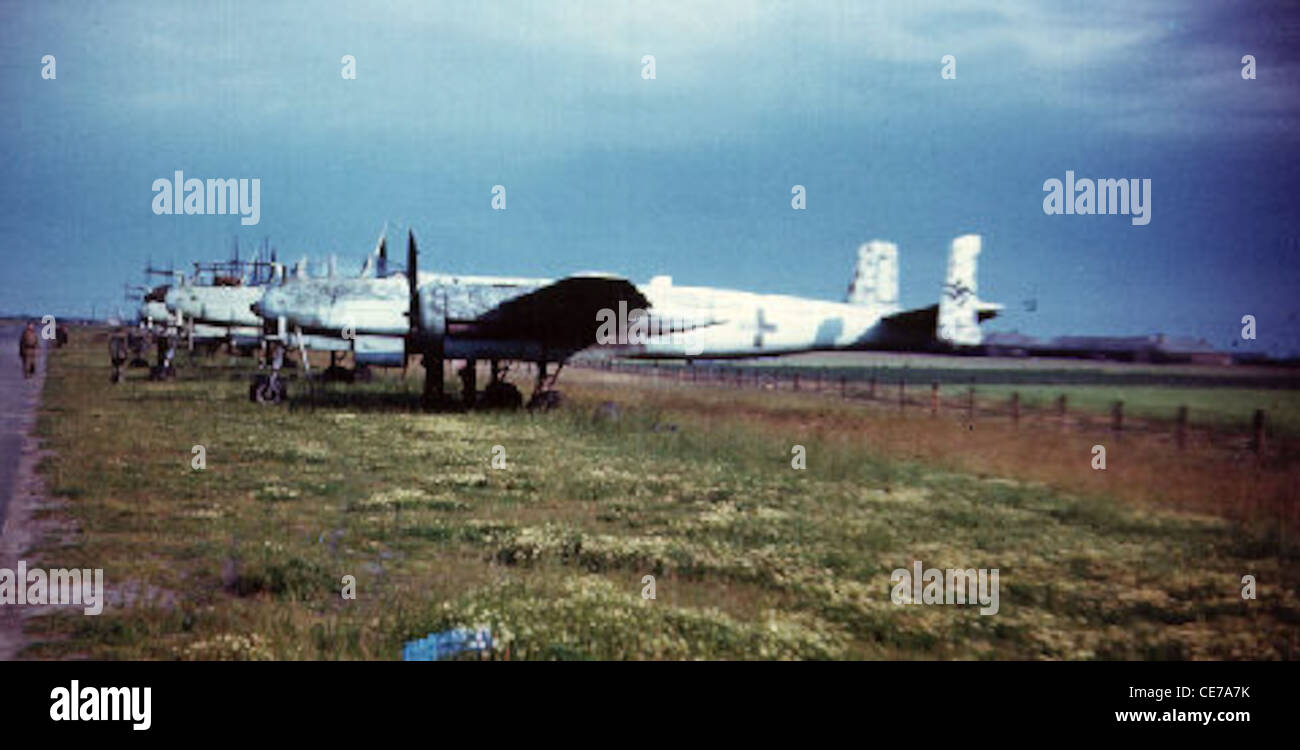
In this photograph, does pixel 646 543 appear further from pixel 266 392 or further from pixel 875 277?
pixel 875 277

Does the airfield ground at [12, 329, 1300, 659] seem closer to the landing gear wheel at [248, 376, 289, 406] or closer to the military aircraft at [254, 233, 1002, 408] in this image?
the landing gear wheel at [248, 376, 289, 406]

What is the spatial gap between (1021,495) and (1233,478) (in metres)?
4.49

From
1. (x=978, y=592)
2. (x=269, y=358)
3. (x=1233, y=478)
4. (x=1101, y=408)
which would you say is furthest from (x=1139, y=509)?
(x=269, y=358)

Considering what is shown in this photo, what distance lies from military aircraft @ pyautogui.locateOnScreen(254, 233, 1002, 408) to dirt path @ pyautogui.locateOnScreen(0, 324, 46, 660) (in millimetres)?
6867

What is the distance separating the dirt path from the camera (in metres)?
6.70

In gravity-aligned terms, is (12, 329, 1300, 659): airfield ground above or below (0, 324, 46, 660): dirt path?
below

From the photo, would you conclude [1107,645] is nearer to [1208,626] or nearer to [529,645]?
[1208,626]

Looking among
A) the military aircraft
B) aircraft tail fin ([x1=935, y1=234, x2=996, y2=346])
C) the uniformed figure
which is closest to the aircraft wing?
the military aircraft

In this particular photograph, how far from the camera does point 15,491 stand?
39.5 feet

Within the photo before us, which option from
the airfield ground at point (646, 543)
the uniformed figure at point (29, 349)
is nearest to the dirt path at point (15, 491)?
the airfield ground at point (646, 543)

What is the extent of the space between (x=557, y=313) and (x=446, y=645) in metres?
20.2

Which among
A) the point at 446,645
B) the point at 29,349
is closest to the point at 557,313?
the point at 446,645

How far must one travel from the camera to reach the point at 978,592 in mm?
8406
